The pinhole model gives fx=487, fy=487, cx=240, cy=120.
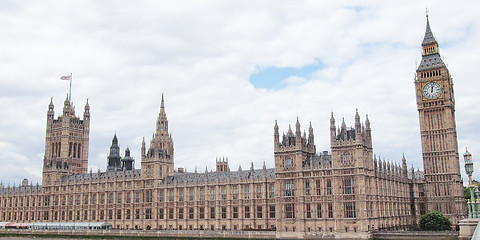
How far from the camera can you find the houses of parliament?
330ft

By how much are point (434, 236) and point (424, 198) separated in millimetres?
37827

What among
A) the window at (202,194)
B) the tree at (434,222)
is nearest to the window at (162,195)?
the window at (202,194)

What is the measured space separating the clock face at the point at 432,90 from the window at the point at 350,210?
151 feet

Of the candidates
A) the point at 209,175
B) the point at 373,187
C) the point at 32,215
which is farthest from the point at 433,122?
the point at 32,215

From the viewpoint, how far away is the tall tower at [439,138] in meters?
122

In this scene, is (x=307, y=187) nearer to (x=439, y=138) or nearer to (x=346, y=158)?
(x=346, y=158)

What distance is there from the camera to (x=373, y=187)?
102 metres

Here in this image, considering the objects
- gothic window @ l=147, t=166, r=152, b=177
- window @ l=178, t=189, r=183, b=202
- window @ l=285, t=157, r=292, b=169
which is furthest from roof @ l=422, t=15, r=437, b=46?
gothic window @ l=147, t=166, r=152, b=177

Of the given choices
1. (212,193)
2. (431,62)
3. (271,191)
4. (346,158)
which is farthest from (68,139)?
(431,62)

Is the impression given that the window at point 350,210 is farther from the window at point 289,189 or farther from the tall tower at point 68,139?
the tall tower at point 68,139

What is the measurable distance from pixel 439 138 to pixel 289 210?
47541mm

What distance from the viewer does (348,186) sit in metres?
99.1

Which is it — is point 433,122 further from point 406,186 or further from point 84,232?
point 84,232

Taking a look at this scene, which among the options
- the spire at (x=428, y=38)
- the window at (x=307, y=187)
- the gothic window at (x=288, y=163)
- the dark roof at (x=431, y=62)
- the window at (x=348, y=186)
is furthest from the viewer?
the spire at (x=428, y=38)
